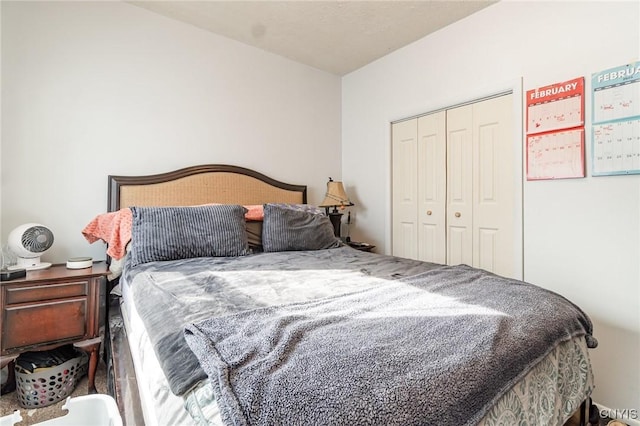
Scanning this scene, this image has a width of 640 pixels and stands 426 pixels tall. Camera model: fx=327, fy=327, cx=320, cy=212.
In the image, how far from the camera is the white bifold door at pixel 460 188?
242 cm

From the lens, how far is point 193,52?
2.78 m

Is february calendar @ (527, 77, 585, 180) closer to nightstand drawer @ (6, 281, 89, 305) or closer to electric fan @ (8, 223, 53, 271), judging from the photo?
nightstand drawer @ (6, 281, 89, 305)

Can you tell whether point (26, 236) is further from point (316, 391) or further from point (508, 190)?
point (508, 190)

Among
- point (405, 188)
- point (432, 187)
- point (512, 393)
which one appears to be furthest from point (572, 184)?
point (512, 393)

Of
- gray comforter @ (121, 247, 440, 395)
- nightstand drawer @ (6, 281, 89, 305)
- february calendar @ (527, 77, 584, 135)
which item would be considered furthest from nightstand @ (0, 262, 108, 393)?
february calendar @ (527, 77, 584, 135)

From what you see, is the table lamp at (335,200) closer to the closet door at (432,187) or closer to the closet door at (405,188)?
the closet door at (405,188)

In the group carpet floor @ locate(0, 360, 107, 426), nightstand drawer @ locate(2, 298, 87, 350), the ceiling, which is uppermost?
the ceiling

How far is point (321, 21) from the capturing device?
2.66 meters

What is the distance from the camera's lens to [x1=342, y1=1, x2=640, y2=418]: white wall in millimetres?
1839

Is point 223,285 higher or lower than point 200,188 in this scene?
lower

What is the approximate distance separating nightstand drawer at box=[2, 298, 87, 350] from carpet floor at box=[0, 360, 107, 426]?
13.5 inches

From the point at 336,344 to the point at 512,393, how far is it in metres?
0.53

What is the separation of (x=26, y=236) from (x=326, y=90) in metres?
2.98

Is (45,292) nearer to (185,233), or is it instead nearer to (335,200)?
(185,233)
